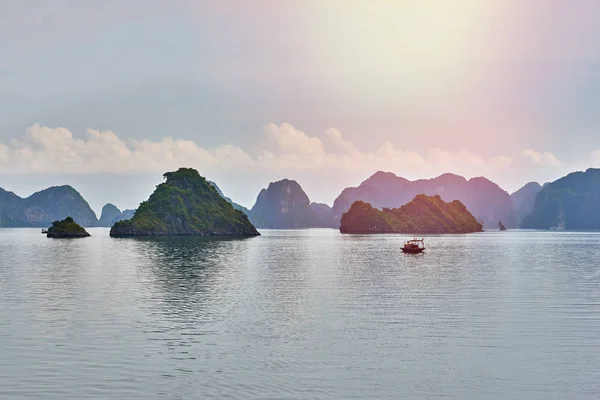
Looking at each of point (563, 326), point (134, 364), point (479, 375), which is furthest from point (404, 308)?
point (134, 364)

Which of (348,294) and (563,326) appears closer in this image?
(563,326)

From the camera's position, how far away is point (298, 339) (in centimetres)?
3522

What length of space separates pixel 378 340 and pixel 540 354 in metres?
9.31

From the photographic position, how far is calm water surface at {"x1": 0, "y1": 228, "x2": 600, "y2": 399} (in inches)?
995

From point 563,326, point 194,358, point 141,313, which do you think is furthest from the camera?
point 141,313

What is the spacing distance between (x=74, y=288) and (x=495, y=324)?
146 ft

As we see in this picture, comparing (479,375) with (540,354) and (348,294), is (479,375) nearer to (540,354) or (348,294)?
(540,354)

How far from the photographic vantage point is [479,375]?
89.6ft

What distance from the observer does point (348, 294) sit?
58.4m

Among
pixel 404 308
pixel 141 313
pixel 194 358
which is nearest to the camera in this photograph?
pixel 194 358

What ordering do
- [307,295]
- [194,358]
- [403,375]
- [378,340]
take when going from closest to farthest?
[403,375], [194,358], [378,340], [307,295]

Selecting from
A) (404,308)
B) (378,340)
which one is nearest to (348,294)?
(404,308)

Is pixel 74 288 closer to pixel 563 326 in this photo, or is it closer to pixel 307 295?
pixel 307 295

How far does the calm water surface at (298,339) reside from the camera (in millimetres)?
25281
